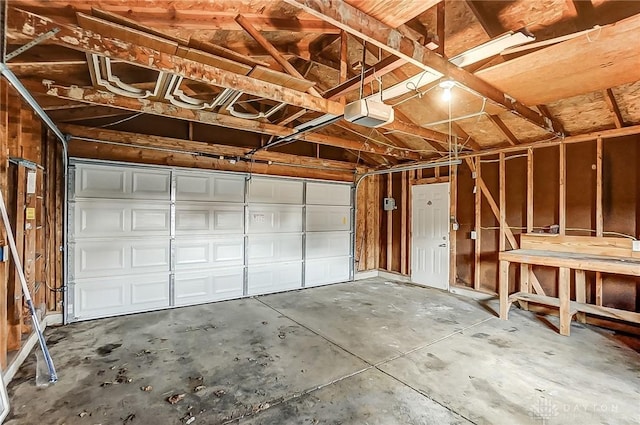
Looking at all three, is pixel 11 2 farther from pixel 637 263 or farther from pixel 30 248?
pixel 637 263

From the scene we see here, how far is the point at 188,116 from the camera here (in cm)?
354

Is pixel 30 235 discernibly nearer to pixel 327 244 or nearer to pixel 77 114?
pixel 77 114

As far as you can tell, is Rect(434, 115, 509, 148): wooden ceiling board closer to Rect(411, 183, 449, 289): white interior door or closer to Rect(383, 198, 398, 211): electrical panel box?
Rect(411, 183, 449, 289): white interior door

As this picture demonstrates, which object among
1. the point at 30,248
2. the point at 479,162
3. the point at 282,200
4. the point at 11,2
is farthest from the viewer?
the point at 282,200

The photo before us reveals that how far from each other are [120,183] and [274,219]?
255 centimetres

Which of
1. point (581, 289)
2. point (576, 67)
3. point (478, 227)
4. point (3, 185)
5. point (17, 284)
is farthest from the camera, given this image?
point (478, 227)

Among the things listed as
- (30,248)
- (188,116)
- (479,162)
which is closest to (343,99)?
(188,116)

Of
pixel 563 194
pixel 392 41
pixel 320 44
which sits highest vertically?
pixel 320 44

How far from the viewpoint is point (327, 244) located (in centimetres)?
660

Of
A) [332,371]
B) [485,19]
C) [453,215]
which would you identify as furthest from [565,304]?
[485,19]

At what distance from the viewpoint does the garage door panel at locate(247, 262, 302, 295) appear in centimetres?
560

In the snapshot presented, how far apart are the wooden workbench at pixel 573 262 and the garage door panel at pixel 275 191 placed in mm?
3712

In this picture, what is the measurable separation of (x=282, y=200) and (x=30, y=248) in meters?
3.65

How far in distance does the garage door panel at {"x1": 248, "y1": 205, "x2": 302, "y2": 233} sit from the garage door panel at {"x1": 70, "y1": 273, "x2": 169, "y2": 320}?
1703 millimetres
